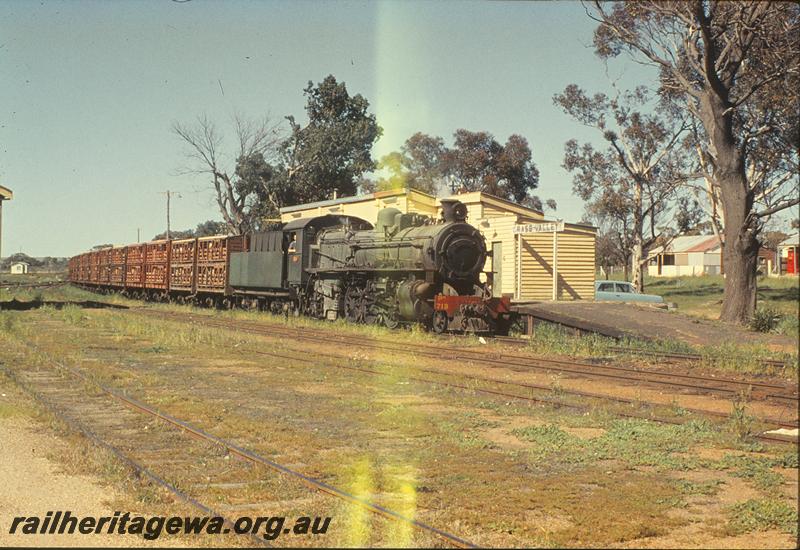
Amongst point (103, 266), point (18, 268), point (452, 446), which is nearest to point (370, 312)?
point (452, 446)

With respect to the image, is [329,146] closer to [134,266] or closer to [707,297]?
[134,266]

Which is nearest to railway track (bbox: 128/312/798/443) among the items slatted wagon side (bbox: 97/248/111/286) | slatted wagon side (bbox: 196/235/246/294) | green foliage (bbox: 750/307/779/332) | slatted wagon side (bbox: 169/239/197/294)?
green foliage (bbox: 750/307/779/332)

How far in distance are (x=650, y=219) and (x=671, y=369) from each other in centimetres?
3510

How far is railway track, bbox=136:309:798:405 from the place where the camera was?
12766mm

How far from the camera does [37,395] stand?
12.0 metres

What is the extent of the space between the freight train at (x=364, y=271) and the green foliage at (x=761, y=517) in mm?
15286

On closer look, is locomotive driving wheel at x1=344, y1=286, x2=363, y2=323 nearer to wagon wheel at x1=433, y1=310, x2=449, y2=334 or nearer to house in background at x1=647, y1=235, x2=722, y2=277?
wagon wheel at x1=433, y1=310, x2=449, y2=334

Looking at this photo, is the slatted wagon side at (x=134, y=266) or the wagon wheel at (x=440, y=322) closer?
the wagon wheel at (x=440, y=322)

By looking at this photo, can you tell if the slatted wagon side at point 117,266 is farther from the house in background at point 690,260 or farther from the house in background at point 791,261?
the house in background at point 690,260

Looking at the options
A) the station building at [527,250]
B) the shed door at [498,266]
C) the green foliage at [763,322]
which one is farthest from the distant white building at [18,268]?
the green foliage at [763,322]

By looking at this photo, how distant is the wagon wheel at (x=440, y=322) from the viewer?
74.0ft

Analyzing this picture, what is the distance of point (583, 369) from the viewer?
1566cm

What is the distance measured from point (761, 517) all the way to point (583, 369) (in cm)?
944

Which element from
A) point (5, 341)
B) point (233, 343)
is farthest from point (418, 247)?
point (5, 341)
